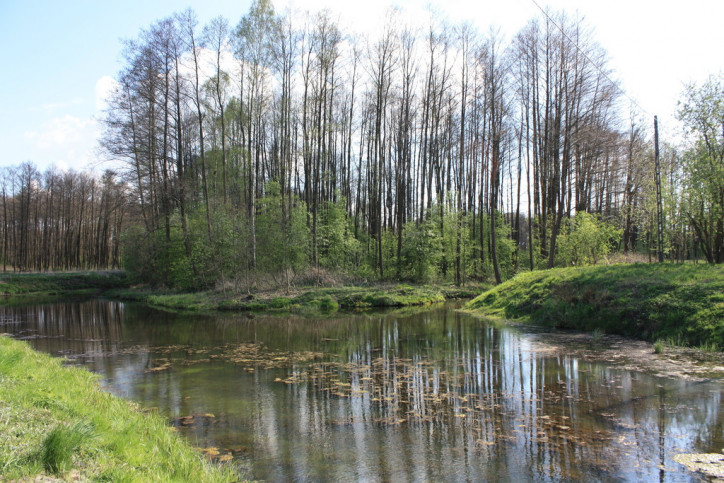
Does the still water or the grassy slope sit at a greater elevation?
the grassy slope

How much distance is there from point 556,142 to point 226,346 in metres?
22.3

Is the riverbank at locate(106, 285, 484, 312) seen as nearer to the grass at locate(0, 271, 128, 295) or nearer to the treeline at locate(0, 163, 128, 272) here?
the grass at locate(0, 271, 128, 295)

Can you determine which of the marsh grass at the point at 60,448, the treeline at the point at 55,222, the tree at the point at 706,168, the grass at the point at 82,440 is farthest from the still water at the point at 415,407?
the treeline at the point at 55,222

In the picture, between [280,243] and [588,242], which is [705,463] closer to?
[588,242]

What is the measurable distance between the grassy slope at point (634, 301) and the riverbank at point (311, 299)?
8.15m

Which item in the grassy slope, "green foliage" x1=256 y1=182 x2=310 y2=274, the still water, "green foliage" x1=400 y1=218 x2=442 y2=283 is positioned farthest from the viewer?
"green foliage" x1=400 y1=218 x2=442 y2=283

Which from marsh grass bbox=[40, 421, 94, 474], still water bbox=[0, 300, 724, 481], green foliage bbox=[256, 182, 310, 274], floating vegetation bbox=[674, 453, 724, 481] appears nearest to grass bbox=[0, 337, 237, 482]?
marsh grass bbox=[40, 421, 94, 474]

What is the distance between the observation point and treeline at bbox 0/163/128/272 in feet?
174

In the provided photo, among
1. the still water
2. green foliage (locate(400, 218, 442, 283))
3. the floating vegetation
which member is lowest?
the still water

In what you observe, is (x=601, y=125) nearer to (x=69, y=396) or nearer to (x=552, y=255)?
(x=552, y=255)

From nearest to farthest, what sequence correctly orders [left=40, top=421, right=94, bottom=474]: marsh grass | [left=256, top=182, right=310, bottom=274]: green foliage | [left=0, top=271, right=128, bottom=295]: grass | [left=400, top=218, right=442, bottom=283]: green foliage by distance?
[left=40, top=421, right=94, bottom=474]: marsh grass < [left=256, top=182, right=310, bottom=274]: green foliage < [left=400, top=218, right=442, bottom=283]: green foliage < [left=0, top=271, right=128, bottom=295]: grass

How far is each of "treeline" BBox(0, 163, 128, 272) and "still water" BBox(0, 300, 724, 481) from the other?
156ft

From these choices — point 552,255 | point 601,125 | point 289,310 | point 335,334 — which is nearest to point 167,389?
point 335,334

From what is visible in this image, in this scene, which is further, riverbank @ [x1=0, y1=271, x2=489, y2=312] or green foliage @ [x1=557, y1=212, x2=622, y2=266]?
riverbank @ [x1=0, y1=271, x2=489, y2=312]
